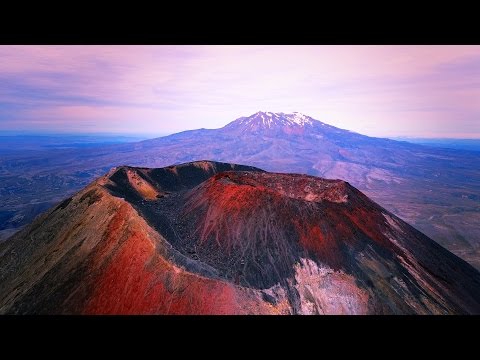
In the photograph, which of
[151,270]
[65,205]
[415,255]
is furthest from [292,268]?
[65,205]

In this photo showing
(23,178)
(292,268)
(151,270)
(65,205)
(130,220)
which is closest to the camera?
(151,270)

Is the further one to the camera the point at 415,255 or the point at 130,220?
the point at 415,255

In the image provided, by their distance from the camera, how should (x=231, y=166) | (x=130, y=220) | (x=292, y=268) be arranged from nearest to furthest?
1. (x=292, y=268)
2. (x=130, y=220)
3. (x=231, y=166)
